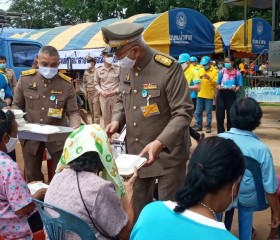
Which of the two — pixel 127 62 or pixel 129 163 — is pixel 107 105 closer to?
pixel 127 62

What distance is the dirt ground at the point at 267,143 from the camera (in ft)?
13.7

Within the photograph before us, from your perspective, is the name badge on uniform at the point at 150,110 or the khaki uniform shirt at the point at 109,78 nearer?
the name badge on uniform at the point at 150,110

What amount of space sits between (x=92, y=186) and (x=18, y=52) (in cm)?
887

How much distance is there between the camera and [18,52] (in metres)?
10.3

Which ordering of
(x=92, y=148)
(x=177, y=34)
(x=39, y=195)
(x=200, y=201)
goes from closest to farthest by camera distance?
(x=200, y=201) → (x=92, y=148) → (x=39, y=195) → (x=177, y=34)

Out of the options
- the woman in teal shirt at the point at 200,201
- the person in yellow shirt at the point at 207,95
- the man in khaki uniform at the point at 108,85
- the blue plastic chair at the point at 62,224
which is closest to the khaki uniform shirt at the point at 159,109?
the blue plastic chair at the point at 62,224

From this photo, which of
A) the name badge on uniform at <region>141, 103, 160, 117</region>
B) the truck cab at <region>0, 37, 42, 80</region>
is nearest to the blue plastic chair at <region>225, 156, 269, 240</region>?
the name badge on uniform at <region>141, 103, 160, 117</region>

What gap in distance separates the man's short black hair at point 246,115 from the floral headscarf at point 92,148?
3.93 ft

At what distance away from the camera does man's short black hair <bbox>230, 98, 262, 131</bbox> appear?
3105 millimetres

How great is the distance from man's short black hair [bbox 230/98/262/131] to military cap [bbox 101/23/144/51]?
2.94 feet

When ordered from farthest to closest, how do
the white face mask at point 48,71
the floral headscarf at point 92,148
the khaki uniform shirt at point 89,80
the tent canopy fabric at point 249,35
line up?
1. the tent canopy fabric at point 249,35
2. the khaki uniform shirt at point 89,80
3. the white face mask at point 48,71
4. the floral headscarf at point 92,148

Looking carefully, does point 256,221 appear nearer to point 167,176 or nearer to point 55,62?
point 167,176

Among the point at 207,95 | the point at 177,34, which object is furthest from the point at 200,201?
the point at 177,34

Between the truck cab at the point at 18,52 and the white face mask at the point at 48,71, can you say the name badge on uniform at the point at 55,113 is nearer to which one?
the white face mask at the point at 48,71
